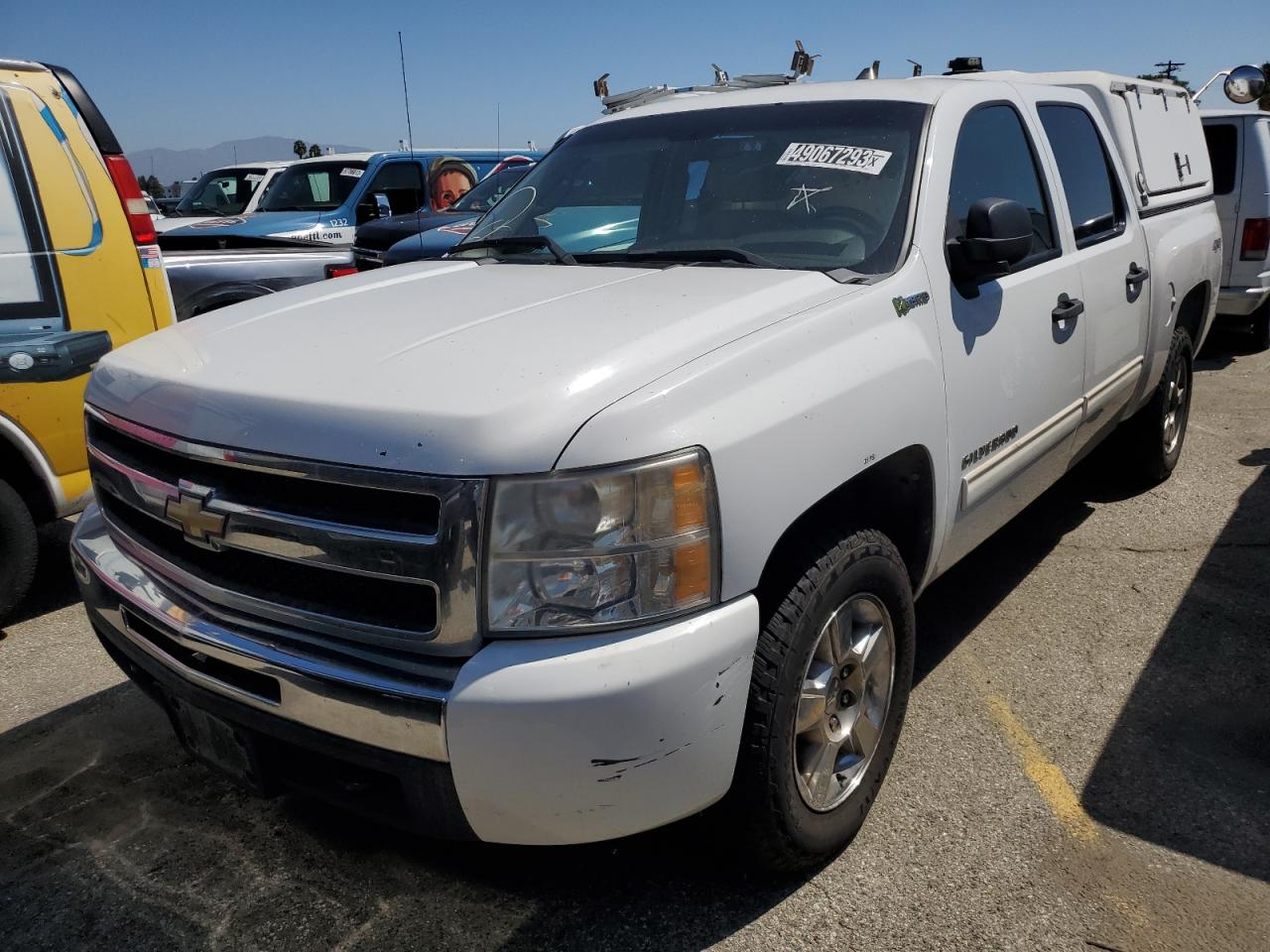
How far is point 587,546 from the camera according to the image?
184cm

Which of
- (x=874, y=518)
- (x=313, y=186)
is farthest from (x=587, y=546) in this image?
(x=313, y=186)

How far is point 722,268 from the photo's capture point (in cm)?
277

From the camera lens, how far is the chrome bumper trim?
1.84 m

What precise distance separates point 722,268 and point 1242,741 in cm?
211

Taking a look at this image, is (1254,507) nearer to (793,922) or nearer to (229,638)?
(793,922)

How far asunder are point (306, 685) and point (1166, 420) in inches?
181

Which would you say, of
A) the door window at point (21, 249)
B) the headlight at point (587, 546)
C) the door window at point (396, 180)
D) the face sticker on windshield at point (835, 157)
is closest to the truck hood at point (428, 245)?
the door window at point (396, 180)

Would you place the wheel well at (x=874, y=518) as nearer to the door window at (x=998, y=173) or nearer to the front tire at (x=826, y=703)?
the front tire at (x=826, y=703)

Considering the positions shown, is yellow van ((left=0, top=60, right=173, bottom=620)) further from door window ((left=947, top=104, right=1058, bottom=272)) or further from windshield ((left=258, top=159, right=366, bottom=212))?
windshield ((left=258, top=159, right=366, bottom=212))

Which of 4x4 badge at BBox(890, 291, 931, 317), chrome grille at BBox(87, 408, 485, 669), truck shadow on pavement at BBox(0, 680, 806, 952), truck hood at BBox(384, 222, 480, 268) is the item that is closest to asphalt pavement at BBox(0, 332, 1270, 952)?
truck shadow on pavement at BBox(0, 680, 806, 952)

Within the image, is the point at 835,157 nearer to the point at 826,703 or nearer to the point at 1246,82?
the point at 826,703

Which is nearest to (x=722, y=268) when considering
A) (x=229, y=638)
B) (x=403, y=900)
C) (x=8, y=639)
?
(x=229, y=638)

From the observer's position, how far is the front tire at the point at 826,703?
82.8 inches

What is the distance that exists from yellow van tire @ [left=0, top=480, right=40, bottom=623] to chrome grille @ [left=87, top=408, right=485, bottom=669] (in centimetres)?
205
